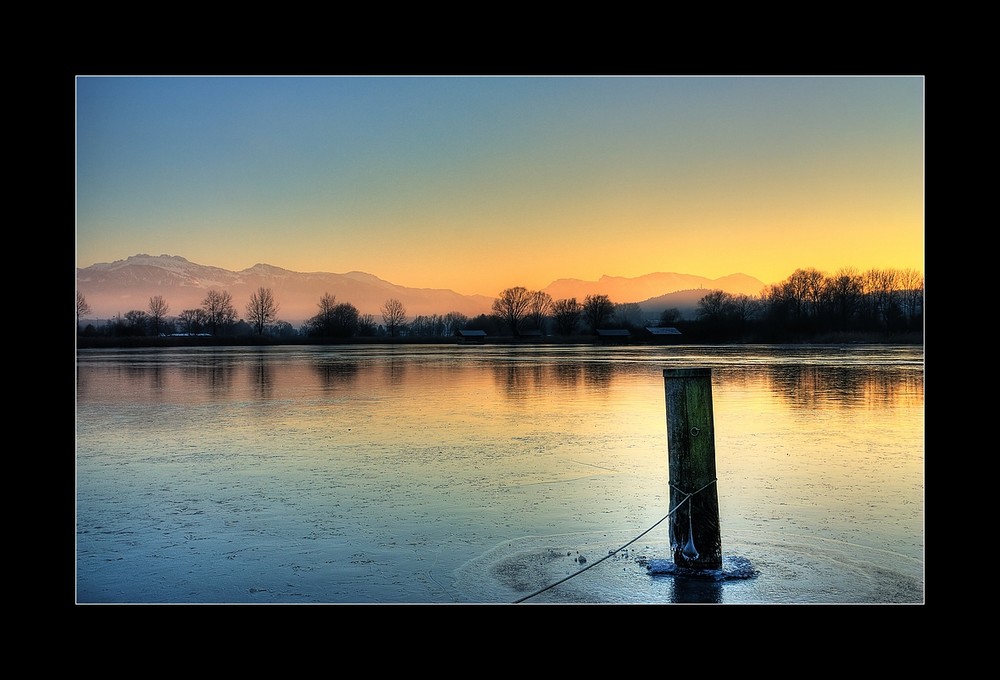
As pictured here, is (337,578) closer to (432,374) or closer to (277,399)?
(277,399)

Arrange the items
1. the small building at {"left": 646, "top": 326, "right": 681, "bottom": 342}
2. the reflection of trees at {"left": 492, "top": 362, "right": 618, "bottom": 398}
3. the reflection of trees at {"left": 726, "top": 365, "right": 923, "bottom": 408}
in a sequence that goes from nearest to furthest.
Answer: the reflection of trees at {"left": 726, "top": 365, "right": 923, "bottom": 408}
the reflection of trees at {"left": 492, "top": 362, "right": 618, "bottom": 398}
the small building at {"left": 646, "top": 326, "right": 681, "bottom": 342}

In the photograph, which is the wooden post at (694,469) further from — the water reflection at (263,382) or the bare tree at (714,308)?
the bare tree at (714,308)

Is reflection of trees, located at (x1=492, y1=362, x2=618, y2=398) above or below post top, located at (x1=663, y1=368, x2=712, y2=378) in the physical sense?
below

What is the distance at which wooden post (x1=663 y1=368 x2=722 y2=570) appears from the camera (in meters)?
6.20

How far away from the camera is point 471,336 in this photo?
Result: 407 feet

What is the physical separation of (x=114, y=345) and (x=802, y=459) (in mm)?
79862

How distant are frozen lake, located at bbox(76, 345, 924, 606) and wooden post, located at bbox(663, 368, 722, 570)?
0.32m

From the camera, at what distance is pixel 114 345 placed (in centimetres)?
7769

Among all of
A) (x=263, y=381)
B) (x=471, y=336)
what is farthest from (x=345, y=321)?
(x=263, y=381)

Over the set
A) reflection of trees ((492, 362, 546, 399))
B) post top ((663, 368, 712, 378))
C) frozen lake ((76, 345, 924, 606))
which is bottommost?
frozen lake ((76, 345, 924, 606))

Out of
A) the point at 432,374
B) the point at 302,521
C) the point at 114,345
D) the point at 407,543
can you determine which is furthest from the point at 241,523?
the point at 114,345

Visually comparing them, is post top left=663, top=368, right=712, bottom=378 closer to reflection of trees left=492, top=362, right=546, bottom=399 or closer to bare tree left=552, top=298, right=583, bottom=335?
reflection of trees left=492, top=362, right=546, bottom=399

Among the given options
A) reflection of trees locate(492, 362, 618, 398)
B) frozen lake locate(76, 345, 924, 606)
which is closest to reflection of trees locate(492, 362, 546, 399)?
reflection of trees locate(492, 362, 618, 398)

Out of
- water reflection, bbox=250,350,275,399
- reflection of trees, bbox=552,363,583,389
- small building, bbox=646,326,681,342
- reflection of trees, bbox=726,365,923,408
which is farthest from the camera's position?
small building, bbox=646,326,681,342
